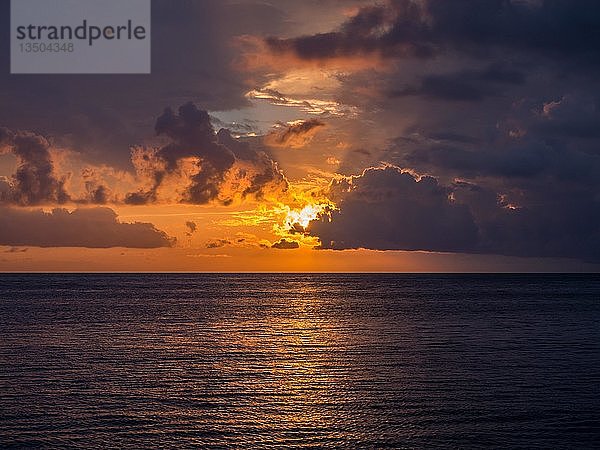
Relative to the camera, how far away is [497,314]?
11206 cm

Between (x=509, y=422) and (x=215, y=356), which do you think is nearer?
(x=509, y=422)

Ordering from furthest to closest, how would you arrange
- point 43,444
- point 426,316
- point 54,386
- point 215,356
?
point 426,316, point 215,356, point 54,386, point 43,444

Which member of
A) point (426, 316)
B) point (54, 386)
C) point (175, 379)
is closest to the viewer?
point (54, 386)

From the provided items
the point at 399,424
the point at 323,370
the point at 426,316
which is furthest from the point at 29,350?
the point at 426,316

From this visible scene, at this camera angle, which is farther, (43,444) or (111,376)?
(111,376)

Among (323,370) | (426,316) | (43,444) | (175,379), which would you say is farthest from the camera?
(426,316)

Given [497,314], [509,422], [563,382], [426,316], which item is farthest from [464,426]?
[497,314]

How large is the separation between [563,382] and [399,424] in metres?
16.4

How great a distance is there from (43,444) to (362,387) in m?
21.0

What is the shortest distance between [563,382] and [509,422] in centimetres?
1243

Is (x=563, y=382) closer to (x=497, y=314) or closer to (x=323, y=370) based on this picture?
(x=323, y=370)

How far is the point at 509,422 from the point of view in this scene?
34969 mm

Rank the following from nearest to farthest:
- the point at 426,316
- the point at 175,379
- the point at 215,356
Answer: the point at 175,379
the point at 215,356
the point at 426,316

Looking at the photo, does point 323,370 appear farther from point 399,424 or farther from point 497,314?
point 497,314
